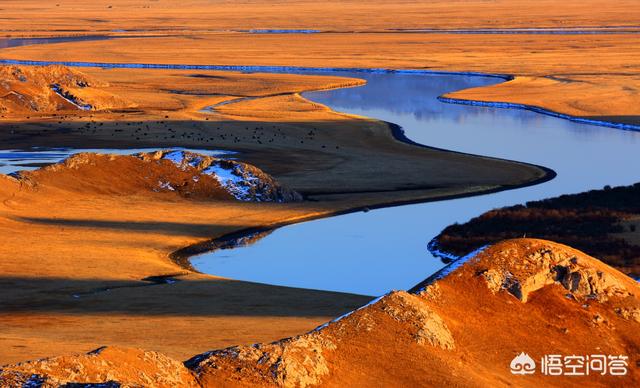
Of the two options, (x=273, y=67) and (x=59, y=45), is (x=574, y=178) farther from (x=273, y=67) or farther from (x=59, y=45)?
(x=59, y=45)

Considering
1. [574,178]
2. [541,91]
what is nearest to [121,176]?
[574,178]

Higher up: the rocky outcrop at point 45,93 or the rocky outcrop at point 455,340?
the rocky outcrop at point 455,340

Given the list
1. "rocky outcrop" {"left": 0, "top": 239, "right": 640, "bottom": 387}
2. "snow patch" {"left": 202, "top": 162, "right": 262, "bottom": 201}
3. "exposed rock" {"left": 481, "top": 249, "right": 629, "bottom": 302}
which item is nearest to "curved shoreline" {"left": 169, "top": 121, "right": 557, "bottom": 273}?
"snow patch" {"left": 202, "top": 162, "right": 262, "bottom": 201}

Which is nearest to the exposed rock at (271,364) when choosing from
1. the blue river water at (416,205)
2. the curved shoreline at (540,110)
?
the blue river water at (416,205)

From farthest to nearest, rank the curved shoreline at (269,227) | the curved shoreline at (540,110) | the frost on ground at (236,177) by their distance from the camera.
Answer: the curved shoreline at (540,110)
the frost on ground at (236,177)
the curved shoreline at (269,227)

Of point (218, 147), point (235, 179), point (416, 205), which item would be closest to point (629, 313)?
point (416, 205)

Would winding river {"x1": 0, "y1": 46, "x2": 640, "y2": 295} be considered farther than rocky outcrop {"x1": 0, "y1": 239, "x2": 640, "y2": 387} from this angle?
Yes

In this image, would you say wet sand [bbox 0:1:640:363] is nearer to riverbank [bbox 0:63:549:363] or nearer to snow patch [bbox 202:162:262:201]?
riverbank [bbox 0:63:549:363]

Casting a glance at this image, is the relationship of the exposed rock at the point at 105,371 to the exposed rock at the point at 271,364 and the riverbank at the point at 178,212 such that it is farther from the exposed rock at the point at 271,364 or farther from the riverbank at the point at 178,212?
the riverbank at the point at 178,212
